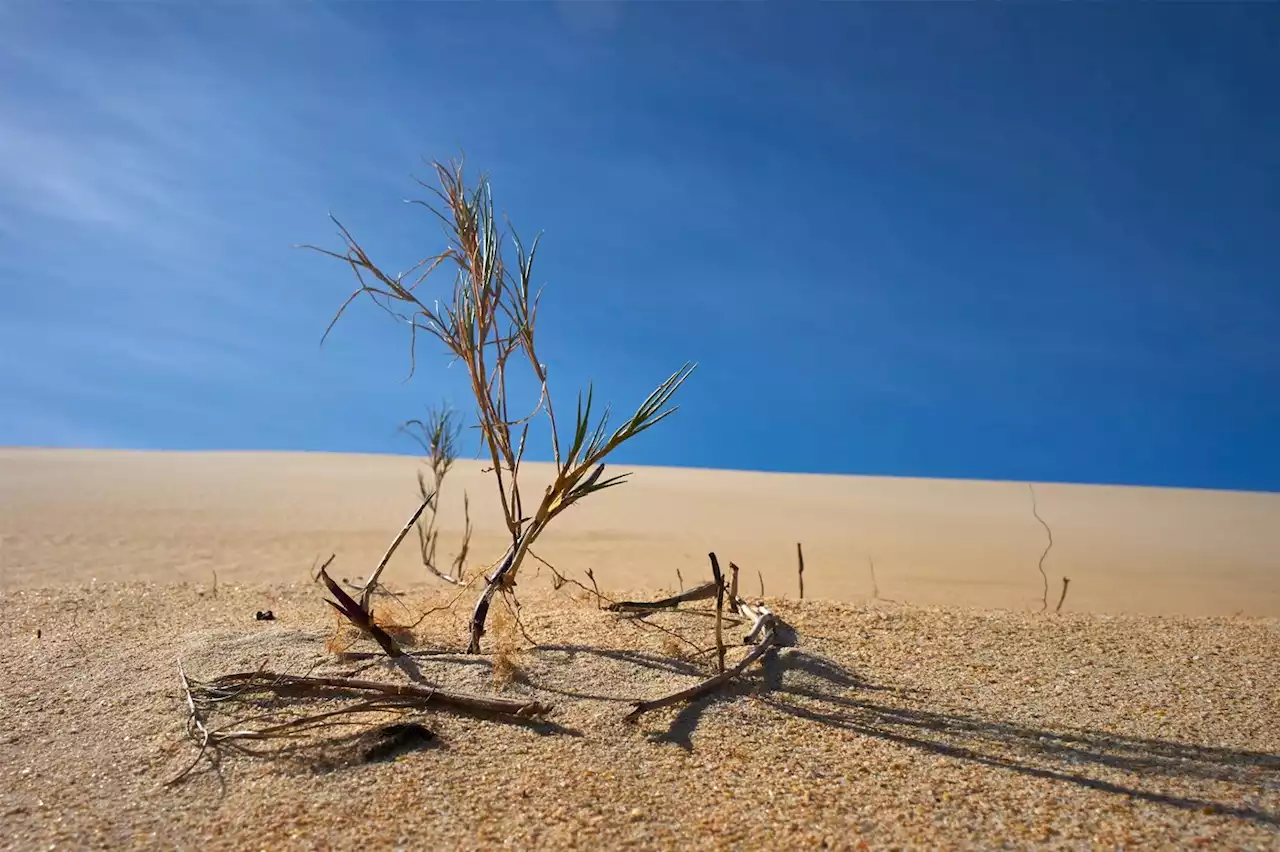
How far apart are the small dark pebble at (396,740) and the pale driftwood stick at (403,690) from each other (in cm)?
18

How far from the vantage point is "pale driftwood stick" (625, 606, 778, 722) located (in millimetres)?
2650

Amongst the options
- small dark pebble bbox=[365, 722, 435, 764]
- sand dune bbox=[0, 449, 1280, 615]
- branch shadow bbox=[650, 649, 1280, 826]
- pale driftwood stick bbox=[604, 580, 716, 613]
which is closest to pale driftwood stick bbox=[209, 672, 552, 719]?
small dark pebble bbox=[365, 722, 435, 764]

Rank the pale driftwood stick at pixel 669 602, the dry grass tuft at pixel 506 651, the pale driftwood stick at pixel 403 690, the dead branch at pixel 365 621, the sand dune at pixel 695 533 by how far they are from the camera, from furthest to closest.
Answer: the sand dune at pixel 695 533
the pale driftwood stick at pixel 669 602
the dead branch at pixel 365 621
the dry grass tuft at pixel 506 651
the pale driftwood stick at pixel 403 690

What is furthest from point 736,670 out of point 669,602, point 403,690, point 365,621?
point 365,621

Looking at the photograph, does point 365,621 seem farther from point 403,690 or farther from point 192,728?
point 192,728

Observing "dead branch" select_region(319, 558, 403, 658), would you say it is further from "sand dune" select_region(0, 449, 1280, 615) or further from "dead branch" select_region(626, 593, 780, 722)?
"sand dune" select_region(0, 449, 1280, 615)

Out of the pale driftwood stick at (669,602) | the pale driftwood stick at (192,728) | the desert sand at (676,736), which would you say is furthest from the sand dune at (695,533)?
the pale driftwood stick at (192,728)

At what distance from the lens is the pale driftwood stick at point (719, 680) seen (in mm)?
2650

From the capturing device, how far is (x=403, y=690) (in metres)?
2.71

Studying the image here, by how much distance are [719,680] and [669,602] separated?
0.99 m

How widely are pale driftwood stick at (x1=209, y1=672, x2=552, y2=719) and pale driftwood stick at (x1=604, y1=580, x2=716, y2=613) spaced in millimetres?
1151

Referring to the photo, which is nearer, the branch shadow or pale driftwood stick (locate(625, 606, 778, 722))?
the branch shadow

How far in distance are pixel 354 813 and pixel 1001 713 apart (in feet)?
6.61

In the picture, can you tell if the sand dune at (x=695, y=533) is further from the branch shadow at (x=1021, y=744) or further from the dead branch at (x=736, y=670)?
the branch shadow at (x=1021, y=744)
